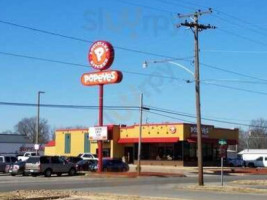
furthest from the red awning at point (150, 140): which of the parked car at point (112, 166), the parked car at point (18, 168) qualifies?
the parked car at point (18, 168)

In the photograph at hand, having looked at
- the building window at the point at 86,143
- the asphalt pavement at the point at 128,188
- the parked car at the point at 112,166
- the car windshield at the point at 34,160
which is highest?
the building window at the point at 86,143

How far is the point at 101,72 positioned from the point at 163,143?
2729cm

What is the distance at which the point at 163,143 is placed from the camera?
74.8 m

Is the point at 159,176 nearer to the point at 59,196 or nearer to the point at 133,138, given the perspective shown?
the point at 59,196

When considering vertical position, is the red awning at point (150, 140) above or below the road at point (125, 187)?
above

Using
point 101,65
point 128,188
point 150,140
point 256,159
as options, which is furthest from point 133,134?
point 128,188

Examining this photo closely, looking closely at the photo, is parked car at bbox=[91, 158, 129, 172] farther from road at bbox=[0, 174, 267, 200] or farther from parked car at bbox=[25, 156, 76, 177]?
road at bbox=[0, 174, 267, 200]

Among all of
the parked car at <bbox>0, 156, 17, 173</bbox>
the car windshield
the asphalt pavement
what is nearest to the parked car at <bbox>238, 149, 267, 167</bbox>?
the parked car at <bbox>0, 156, 17, 173</bbox>

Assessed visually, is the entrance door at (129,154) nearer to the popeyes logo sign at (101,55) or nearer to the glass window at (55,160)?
the popeyes logo sign at (101,55)

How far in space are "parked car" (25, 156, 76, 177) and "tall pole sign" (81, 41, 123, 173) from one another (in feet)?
15.5

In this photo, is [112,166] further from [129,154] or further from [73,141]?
[73,141]

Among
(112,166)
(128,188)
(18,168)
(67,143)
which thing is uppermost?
(67,143)

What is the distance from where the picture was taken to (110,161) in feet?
170

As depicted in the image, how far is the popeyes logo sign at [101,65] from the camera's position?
4875 cm
